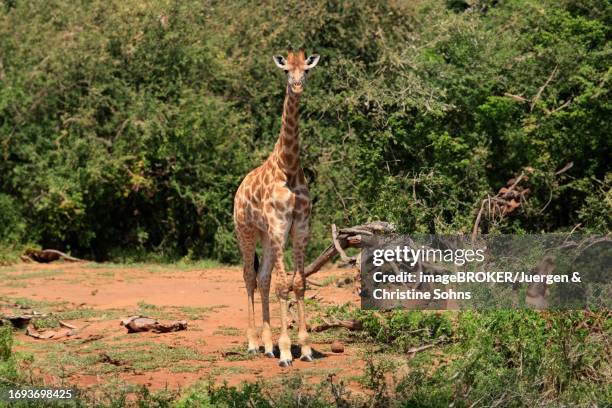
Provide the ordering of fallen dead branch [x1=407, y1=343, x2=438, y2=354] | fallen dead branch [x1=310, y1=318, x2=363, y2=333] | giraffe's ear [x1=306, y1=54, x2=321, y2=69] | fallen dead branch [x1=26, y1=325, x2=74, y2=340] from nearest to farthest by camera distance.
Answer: fallen dead branch [x1=407, y1=343, x2=438, y2=354]
giraffe's ear [x1=306, y1=54, x2=321, y2=69]
fallen dead branch [x1=310, y1=318, x2=363, y2=333]
fallen dead branch [x1=26, y1=325, x2=74, y2=340]

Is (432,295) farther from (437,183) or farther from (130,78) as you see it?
(130,78)

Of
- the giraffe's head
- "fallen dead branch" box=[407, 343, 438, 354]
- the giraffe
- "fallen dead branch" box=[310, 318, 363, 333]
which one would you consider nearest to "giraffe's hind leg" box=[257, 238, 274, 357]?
the giraffe

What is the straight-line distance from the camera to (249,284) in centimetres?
1136

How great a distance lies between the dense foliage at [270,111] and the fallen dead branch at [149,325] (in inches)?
189

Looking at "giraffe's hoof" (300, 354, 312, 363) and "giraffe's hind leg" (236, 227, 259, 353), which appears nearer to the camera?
"giraffe's hoof" (300, 354, 312, 363)

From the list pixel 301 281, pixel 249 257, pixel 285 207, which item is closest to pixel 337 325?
pixel 249 257

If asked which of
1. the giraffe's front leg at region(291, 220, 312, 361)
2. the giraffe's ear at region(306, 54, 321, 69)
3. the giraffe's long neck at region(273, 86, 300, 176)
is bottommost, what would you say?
the giraffe's front leg at region(291, 220, 312, 361)

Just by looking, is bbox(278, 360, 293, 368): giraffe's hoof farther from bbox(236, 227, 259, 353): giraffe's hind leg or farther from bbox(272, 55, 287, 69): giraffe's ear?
bbox(272, 55, 287, 69): giraffe's ear

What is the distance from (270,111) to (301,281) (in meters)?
9.24

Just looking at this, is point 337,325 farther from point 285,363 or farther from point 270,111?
point 270,111

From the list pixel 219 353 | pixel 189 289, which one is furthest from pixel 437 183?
pixel 219 353

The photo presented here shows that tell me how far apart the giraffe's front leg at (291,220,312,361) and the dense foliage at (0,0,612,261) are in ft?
17.4

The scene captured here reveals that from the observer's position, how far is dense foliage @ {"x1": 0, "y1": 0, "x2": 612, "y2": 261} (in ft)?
54.2

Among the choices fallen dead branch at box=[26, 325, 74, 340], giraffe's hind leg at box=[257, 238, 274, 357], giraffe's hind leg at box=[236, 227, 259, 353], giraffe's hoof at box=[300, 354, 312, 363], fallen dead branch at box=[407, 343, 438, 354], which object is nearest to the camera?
fallen dead branch at box=[407, 343, 438, 354]
